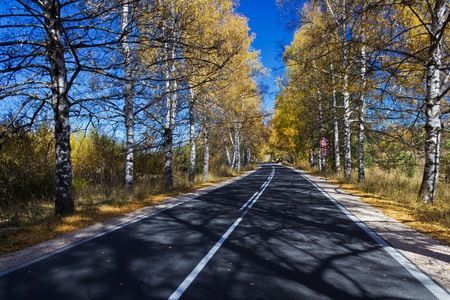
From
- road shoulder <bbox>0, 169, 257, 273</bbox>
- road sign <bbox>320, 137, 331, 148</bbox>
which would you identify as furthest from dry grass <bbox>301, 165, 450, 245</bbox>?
road shoulder <bbox>0, 169, 257, 273</bbox>

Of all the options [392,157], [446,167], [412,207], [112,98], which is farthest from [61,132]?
[446,167]

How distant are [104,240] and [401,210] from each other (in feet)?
26.6

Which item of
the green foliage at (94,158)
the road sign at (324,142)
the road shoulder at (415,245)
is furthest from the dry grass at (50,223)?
the road sign at (324,142)

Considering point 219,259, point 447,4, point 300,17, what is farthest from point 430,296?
point 300,17

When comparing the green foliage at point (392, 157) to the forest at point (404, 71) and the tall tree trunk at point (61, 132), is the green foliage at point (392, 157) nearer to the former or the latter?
the forest at point (404, 71)

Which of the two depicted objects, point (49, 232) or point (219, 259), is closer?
point (219, 259)

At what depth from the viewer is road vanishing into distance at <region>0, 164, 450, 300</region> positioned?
3006 millimetres

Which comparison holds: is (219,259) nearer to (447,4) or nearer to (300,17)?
(447,4)

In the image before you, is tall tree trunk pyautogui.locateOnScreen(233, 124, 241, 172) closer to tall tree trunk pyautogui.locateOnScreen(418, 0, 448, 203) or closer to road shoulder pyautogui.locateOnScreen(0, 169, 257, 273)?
tall tree trunk pyautogui.locateOnScreen(418, 0, 448, 203)

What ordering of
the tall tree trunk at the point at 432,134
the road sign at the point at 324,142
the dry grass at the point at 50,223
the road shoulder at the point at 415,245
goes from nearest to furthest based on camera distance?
the road shoulder at the point at 415,245 < the dry grass at the point at 50,223 < the tall tree trunk at the point at 432,134 < the road sign at the point at 324,142

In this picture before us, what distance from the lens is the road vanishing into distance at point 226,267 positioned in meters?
3.01

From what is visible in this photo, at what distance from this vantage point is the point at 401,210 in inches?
296

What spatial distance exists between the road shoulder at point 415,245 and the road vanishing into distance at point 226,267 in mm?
213

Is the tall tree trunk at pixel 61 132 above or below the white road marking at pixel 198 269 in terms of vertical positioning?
above
